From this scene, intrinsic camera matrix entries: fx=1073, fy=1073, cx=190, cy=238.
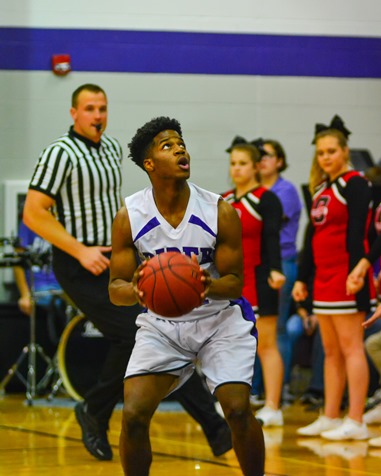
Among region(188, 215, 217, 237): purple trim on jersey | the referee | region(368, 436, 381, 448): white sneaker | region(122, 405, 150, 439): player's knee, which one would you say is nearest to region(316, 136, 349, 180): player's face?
the referee

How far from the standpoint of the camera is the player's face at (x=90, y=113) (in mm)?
6508

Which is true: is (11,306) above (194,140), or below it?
below

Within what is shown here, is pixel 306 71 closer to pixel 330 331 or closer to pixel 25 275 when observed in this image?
pixel 25 275

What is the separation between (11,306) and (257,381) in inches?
87.2

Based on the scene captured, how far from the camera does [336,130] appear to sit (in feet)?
22.9

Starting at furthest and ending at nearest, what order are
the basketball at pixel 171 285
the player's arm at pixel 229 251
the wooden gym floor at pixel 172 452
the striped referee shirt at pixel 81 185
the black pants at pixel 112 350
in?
the striped referee shirt at pixel 81 185
the black pants at pixel 112 350
the wooden gym floor at pixel 172 452
the player's arm at pixel 229 251
the basketball at pixel 171 285

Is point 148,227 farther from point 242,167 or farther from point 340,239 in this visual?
point 242,167

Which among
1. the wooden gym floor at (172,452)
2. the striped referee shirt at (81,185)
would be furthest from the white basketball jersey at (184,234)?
the striped referee shirt at (81,185)

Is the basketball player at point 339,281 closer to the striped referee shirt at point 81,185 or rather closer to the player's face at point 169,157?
the striped referee shirt at point 81,185

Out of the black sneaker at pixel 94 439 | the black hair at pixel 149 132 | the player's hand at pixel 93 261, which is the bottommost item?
the black sneaker at pixel 94 439

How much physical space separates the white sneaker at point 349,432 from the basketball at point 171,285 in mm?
2651

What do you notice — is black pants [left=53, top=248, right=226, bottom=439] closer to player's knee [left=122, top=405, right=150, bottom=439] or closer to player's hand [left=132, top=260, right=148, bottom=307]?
player's knee [left=122, top=405, right=150, bottom=439]

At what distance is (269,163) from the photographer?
27.7ft

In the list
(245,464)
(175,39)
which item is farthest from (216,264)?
(175,39)
